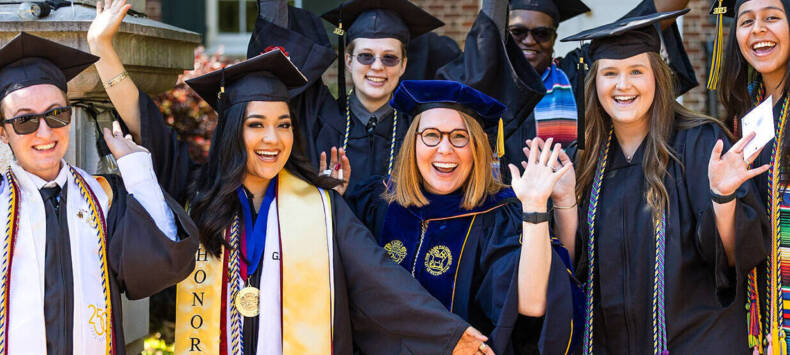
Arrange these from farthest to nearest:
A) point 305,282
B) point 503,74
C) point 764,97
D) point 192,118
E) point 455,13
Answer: point 455,13 < point 192,118 < point 503,74 < point 764,97 < point 305,282

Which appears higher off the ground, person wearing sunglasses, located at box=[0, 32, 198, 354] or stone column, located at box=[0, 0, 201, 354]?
stone column, located at box=[0, 0, 201, 354]

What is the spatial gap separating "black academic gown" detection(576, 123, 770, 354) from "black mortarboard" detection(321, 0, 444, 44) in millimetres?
1497

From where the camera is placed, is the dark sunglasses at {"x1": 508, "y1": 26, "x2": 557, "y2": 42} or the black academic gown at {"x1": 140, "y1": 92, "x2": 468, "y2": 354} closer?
the black academic gown at {"x1": 140, "y1": 92, "x2": 468, "y2": 354}

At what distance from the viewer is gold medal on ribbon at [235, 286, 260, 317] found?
3.40 meters

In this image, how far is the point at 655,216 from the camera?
350 centimetres

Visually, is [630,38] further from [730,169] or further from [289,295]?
[289,295]

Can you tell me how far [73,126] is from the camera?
12.4 feet

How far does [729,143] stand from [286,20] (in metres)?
2.25

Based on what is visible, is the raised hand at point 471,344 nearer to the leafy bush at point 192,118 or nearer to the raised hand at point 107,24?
the raised hand at point 107,24

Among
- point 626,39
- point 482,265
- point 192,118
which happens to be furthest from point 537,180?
point 192,118

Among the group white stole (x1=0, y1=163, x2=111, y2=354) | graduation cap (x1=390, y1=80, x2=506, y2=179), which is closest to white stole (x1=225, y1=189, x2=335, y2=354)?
white stole (x1=0, y1=163, x2=111, y2=354)

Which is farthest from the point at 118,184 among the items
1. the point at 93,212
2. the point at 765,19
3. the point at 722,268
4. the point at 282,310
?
the point at 765,19

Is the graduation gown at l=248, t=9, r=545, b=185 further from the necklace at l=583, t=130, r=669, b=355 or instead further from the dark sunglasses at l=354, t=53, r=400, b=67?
the necklace at l=583, t=130, r=669, b=355

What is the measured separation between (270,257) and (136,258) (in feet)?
1.85
